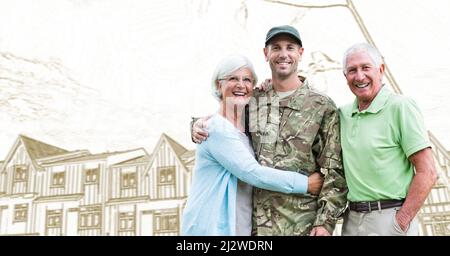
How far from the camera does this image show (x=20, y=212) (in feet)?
10.2

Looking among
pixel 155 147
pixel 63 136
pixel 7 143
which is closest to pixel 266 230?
pixel 155 147

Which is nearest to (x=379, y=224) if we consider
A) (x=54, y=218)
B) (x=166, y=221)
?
(x=166, y=221)

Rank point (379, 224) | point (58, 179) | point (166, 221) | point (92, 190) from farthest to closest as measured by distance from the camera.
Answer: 1. point (58, 179)
2. point (92, 190)
3. point (166, 221)
4. point (379, 224)

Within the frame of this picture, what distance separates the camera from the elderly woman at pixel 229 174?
4.37 feet

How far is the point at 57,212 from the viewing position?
3.02 meters

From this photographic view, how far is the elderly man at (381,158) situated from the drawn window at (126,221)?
1.82 metres

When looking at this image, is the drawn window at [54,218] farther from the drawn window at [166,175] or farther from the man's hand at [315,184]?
the man's hand at [315,184]

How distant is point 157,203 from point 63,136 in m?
0.86

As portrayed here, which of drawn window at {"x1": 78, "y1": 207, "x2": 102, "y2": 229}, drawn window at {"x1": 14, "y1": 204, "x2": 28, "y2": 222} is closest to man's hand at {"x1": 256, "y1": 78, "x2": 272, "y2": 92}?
drawn window at {"x1": 78, "y1": 207, "x2": 102, "y2": 229}

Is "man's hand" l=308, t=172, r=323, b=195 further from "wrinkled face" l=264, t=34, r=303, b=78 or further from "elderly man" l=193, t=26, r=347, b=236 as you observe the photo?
"wrinkled face" l=264, t=34, r=303, b=78

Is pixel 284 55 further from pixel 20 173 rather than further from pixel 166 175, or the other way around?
pixel 20 173

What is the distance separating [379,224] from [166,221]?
1723 millimetres

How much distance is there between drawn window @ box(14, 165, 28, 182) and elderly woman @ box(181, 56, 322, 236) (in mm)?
2095

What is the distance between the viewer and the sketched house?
2906 mm
